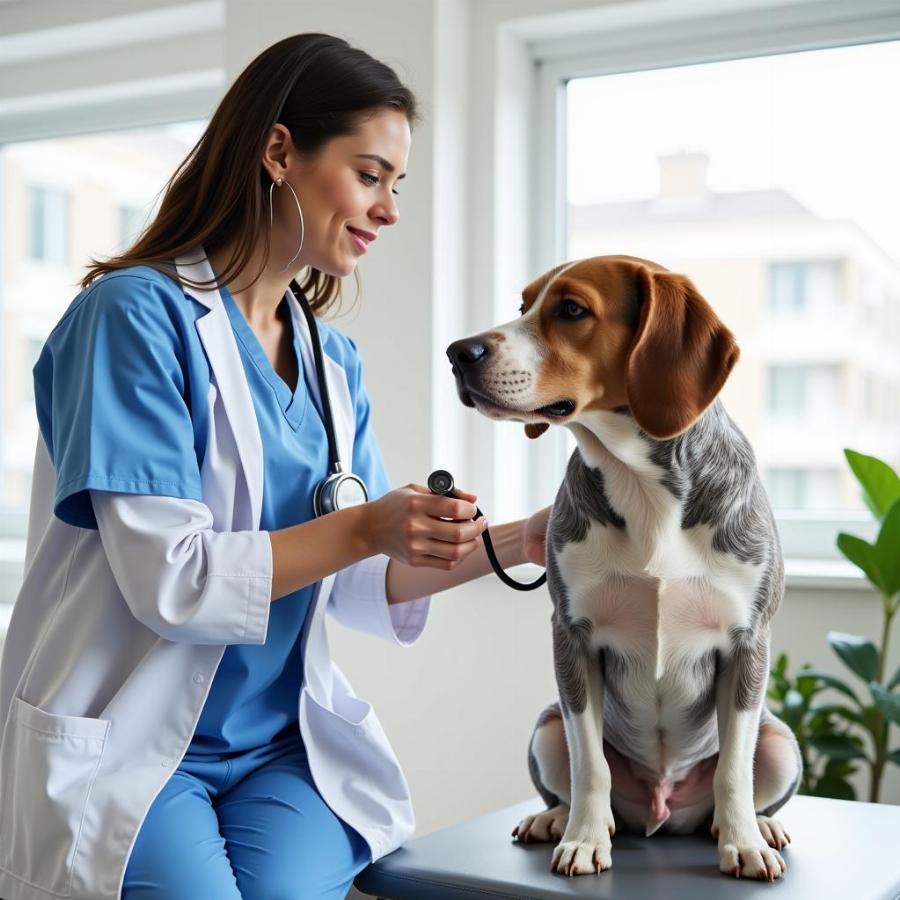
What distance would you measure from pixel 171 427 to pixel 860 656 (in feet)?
4.30

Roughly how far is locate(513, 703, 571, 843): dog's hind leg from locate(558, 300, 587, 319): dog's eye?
0.48 m

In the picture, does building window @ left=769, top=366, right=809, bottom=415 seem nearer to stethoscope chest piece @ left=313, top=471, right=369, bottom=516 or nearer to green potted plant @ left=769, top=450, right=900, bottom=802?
green potted plant @ left=769, top=450, right=900, bottom=802

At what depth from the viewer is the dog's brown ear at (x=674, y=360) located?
1173mm

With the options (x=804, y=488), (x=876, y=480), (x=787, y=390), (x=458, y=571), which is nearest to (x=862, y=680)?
(x=876, y=480)

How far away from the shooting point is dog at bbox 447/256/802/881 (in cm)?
121

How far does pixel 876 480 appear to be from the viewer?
2086 mm

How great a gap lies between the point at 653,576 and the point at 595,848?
0.30m

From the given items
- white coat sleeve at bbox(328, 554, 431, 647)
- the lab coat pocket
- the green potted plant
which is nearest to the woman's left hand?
white coat sleeve at bbox(328, 554, 431, 647)

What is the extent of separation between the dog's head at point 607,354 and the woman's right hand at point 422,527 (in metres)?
0.13

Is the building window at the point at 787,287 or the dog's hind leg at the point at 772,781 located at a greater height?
the building window at the point at 787,287

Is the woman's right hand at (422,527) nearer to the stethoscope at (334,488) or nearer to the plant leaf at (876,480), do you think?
the stethoscope at (334,488)

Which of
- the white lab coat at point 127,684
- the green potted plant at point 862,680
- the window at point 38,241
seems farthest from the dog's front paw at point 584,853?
the window at point 38,241

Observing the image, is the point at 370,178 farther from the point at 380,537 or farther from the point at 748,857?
the point at 748,857

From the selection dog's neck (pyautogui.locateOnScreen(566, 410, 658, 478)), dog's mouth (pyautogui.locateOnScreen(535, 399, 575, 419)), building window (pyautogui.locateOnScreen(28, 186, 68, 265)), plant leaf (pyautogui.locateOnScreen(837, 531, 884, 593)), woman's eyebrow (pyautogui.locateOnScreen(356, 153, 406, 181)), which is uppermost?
building window (pyautogui.locateOnScreen(28, 186, 68, 265))
